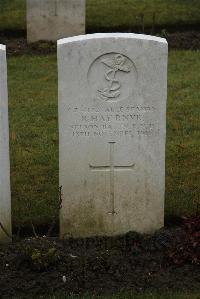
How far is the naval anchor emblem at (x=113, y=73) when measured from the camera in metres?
5.55

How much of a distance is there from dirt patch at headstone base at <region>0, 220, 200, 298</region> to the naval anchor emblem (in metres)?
1.15

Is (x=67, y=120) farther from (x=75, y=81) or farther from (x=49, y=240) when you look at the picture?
(x=49, y=240)

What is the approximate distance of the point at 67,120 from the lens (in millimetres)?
5613

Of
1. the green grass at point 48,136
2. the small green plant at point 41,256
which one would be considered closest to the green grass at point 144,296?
the small green plant at point 41,256

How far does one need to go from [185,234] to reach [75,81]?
1409mm

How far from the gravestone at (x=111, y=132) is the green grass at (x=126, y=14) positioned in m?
8.17

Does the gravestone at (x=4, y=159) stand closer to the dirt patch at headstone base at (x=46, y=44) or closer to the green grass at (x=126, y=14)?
the dirt patch at headstone base at (x=46, y=44)

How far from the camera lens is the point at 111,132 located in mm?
5695

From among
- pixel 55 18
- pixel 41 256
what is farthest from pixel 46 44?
pixel 41 256

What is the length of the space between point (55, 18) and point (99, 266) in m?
8.24

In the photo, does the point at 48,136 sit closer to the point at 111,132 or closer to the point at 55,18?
the point at 111,132

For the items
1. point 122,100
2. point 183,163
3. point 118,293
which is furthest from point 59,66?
point 183,163

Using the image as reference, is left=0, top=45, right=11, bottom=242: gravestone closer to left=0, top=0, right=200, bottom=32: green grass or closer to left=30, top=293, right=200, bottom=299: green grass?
left=30, top=293, right=200, bottom=299: green grass

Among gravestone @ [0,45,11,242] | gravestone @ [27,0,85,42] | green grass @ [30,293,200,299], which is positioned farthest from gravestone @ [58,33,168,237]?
gravestone @ [27,0,85,42]
